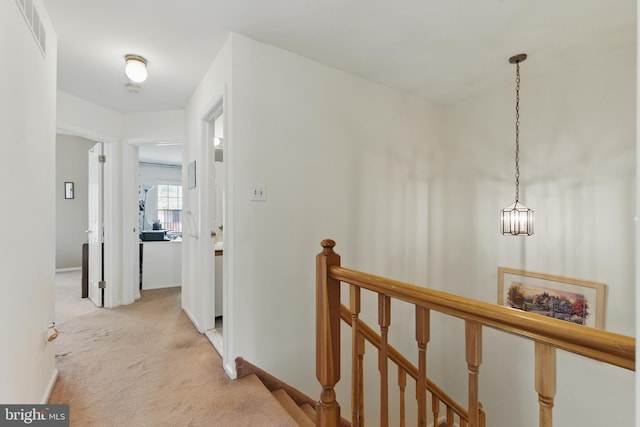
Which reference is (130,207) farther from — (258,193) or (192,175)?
(258,193)

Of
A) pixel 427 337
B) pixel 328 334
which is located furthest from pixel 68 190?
pixel 427 337

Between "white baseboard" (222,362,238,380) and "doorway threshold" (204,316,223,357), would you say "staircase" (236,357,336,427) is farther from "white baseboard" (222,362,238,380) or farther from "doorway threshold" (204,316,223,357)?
"doorway threshold" (204,316,223,357)

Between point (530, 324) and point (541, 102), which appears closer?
point (530, 324)

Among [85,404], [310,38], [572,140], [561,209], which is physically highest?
[310,38]

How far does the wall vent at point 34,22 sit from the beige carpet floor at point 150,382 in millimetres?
1970

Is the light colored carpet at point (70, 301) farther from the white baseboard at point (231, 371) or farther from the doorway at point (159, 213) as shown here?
the white baseboard at point (231, 371)

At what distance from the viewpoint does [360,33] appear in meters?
2.07

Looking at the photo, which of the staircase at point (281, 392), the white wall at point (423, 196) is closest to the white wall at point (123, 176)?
the white wall at point (423, 196)

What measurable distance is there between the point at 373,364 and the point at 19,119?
9.33 feet

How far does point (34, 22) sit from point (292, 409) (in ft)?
8.25

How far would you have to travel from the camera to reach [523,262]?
9.17 ft

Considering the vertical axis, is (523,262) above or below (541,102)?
below

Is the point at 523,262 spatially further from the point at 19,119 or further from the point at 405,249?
the point at 19,119

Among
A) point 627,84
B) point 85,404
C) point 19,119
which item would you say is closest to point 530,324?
point 19,119
